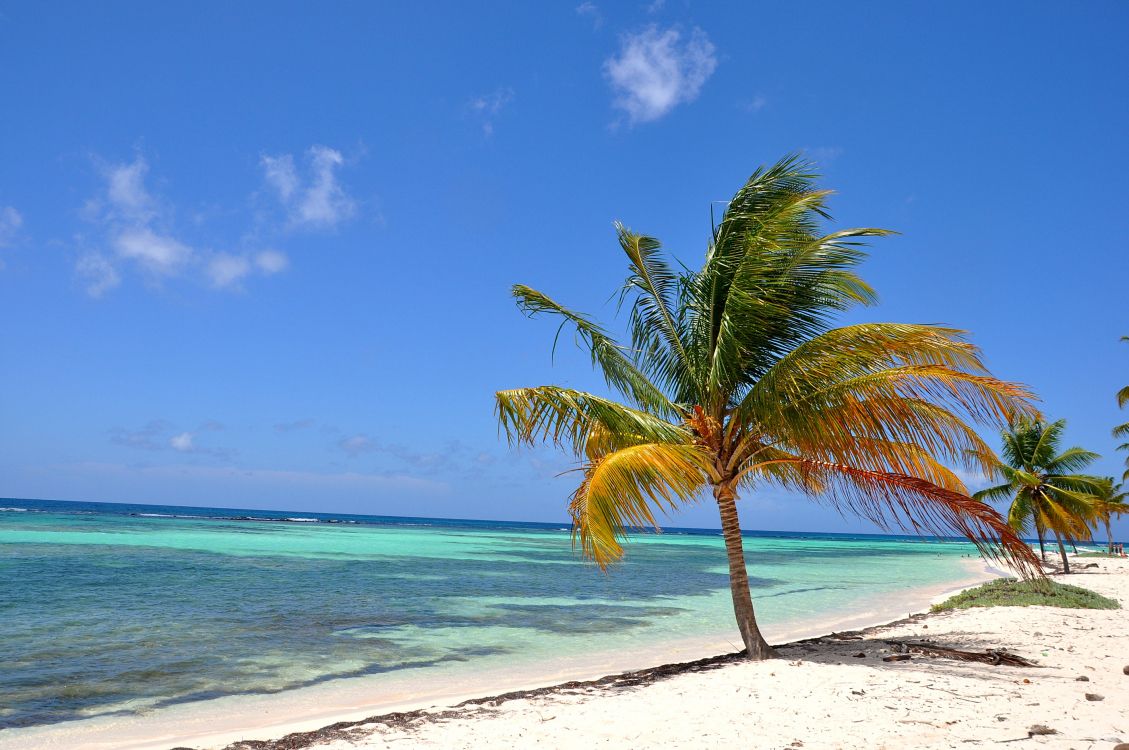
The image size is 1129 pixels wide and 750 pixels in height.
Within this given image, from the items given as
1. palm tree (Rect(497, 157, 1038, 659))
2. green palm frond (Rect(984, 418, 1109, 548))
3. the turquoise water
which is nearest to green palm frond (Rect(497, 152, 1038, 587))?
palm tree (Rect(497, 157, 1038, 659))

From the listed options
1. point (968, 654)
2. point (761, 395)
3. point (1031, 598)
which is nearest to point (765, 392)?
point (761, 395)

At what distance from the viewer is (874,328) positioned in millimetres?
6527

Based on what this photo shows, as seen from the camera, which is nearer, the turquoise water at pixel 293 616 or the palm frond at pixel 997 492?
the turquoise water at pixel 293 616

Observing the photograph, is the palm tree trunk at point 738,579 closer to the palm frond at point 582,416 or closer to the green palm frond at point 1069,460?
the palm frond at point 582,416

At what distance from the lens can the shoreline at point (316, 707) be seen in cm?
602

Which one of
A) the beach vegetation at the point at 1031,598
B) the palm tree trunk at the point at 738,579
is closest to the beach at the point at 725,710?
the palm tree trunk at the point at 738,579

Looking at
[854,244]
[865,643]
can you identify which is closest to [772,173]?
[854,244]

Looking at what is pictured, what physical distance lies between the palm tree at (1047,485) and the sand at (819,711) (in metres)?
15.3

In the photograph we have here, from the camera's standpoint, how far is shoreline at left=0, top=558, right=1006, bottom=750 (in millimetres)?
6023

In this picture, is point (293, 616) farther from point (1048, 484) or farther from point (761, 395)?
point (1048, 484)

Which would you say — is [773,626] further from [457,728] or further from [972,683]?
[457,728]

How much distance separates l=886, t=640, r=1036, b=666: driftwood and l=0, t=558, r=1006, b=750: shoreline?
7.11 feet

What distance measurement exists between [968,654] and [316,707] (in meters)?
7.26

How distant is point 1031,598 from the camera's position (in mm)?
12938
